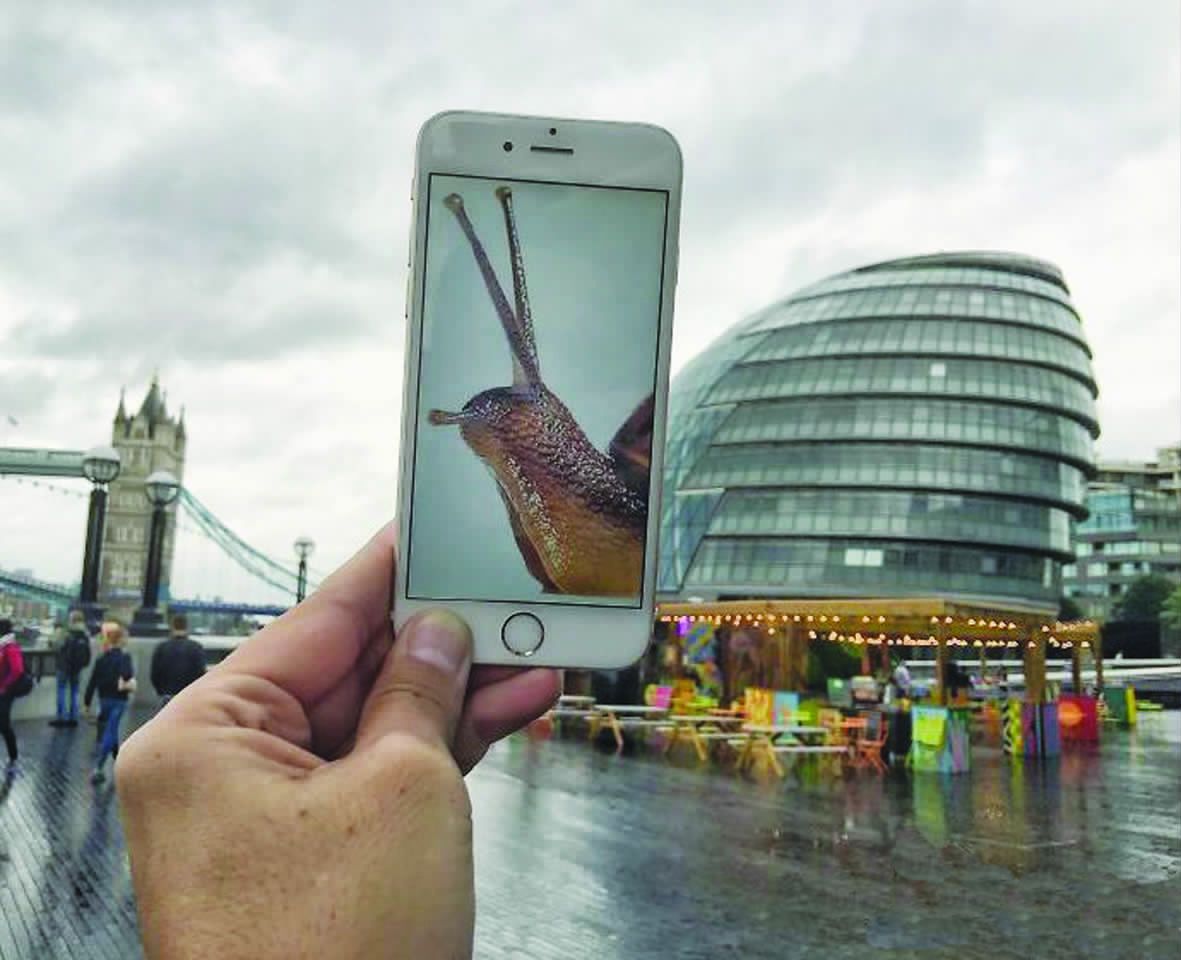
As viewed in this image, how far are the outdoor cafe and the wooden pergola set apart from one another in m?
0.05

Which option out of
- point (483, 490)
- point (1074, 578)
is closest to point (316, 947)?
point (483, 490)

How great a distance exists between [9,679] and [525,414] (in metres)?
14.0

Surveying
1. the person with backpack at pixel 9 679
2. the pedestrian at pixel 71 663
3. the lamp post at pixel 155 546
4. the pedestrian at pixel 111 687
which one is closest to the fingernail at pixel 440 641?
the pedestrian at pixel 111 687

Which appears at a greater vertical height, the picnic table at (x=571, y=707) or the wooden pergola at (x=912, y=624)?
the wooden pergola at (x=912, y=624)

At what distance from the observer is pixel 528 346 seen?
2.22m

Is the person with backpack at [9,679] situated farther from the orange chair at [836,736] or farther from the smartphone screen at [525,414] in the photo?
the orange chair at [836,736]

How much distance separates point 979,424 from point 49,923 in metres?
73.3

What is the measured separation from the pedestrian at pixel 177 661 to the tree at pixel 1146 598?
105 metres

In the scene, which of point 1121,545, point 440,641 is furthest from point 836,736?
point 1121,545

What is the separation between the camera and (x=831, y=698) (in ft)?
131

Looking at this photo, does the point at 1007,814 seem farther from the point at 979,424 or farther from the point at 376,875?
the point at 979,424

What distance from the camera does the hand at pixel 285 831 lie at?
4.55 feet

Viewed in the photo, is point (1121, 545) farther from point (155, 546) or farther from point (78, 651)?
point (78, 651)

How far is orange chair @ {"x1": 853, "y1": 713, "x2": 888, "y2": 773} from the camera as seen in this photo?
20623 millimetres
